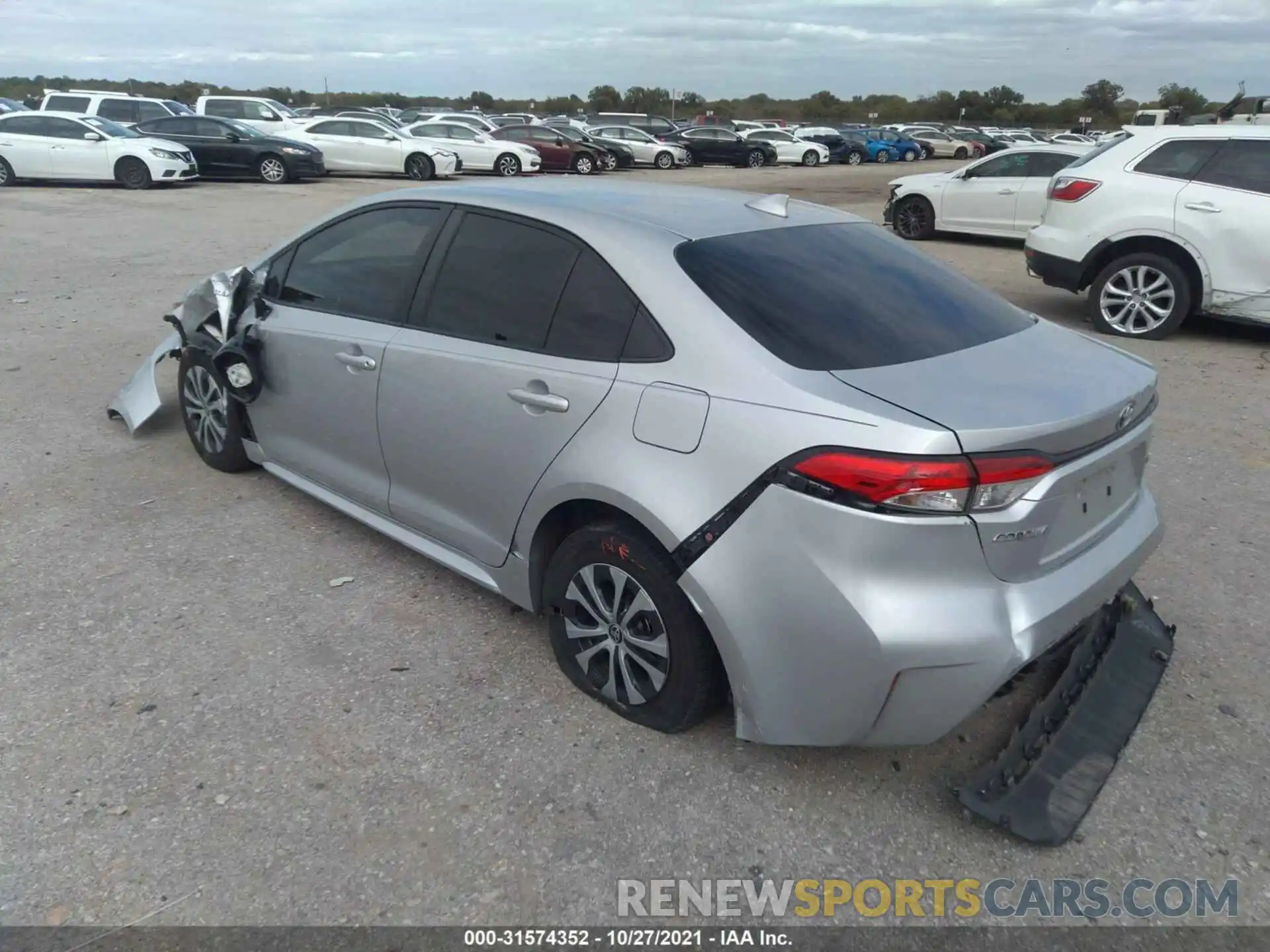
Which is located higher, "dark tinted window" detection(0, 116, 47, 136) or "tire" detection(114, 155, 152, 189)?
"dark tinted window" detection(0, 116, 47, 136)

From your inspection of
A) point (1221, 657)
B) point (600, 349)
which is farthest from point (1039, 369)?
point (1221, 657)

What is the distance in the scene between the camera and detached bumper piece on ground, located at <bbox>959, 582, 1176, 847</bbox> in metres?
2.59

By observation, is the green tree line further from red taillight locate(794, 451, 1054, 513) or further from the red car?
red taillight locate(794, 451, 1054, 513)

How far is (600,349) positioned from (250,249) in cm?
1058

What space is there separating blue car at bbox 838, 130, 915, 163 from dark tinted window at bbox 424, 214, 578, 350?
39675 millimetres

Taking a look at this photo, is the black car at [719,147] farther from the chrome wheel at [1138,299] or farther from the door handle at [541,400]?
the door handle at [541,400]

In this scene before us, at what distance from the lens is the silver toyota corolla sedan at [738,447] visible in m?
2.35

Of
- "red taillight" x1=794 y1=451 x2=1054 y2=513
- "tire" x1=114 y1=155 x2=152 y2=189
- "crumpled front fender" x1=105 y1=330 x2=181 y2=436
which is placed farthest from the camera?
"tire" x1=114 y1=155 x2=152 y2=189

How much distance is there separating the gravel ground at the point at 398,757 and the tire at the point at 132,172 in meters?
17.2

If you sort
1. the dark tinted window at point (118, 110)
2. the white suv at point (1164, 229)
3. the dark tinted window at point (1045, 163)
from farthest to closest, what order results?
the dark tinted window at point (118, 110) < the dark tinted window at point (1045, 163) < the white suv at point (1164, 229)


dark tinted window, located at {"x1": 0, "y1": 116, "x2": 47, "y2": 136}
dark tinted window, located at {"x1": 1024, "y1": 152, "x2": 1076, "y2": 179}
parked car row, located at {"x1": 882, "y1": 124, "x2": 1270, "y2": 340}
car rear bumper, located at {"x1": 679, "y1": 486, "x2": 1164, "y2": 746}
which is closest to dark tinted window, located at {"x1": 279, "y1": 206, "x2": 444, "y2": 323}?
car rear bumper, located at {"x1": 679, "y1": 486, "x2": 1164, "y2": 746}

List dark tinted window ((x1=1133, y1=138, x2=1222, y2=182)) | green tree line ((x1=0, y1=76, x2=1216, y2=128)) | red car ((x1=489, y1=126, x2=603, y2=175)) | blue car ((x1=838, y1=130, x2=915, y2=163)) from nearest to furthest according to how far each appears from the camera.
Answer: dark tinted window ((x1=1133, y1=138, x2=1222, y2=182)) < red car ((x1=489, y1=126, x2=603, y2=175)) < blue car ((x1=838, y1=130, x2=915, y2=163)) < green tree line ((x1=0, y1=76, x2=1216, y2=128))

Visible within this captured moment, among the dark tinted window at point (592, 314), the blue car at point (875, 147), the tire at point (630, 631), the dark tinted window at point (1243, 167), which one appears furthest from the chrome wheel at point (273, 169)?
the blue car at point (875, 147)

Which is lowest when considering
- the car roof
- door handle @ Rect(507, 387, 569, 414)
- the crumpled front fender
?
the crumpled front fender
